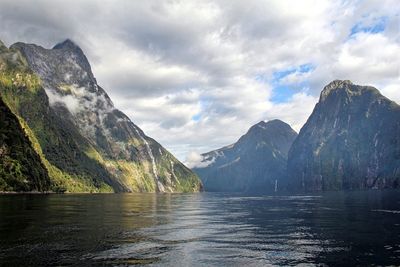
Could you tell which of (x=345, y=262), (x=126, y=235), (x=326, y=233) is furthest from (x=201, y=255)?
(x=326, y=233)

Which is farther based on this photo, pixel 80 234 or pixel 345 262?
pixel 80 234

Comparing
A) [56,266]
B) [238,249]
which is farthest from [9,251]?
[238,249]

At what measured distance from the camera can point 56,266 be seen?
40.8 meters

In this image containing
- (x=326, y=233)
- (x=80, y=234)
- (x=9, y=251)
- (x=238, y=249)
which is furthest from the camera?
(x=326, y=233)

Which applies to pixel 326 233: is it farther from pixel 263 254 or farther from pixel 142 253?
pixel 142 253

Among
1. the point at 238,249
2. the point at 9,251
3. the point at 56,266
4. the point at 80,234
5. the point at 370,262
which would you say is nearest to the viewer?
the point at 56,266

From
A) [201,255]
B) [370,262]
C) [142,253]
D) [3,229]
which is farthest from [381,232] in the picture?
[3,229]

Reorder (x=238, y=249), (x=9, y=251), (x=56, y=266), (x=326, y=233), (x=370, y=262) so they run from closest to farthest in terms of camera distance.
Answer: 1. (x=56, y=266)
2. (x=370, y=262)
3. (x=9, y=251)
4. (x=238, y=249)
5. (x=326, y=233)

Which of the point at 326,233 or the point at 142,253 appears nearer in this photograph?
the point at 142,253

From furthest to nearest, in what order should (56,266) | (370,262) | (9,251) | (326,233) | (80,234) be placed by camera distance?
1. (326,233)
2. (80,234)
3. (9,251)
4. (370,262)
5. (56,266)

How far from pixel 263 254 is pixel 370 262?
12079 mm

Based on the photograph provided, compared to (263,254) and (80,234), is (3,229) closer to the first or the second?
(80,234)

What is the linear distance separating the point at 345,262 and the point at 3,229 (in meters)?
52.3

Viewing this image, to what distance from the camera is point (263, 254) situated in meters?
50.0
